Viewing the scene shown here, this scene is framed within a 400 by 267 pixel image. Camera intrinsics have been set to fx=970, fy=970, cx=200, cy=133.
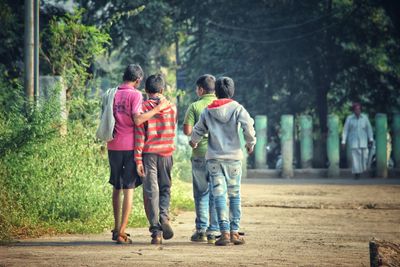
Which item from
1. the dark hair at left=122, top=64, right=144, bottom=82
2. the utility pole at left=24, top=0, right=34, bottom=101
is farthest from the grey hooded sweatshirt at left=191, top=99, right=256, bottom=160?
the utility pole at left=24, top=0, right=34, bottom=101

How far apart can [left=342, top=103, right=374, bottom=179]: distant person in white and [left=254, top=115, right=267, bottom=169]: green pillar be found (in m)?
2.03

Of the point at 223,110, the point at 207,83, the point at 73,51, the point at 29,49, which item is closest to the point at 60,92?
the point at 29,49

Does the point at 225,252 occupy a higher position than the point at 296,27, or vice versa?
the point at 296,27

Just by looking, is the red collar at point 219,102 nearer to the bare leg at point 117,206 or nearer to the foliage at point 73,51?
the bare leg at point 117,206

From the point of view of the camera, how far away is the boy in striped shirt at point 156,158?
1035 centimetres

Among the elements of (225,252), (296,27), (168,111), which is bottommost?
(225,252)

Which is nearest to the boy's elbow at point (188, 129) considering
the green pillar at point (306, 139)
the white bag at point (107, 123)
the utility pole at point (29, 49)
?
the white bag at point (107, 123)

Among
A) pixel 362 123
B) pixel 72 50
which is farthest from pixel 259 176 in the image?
pixel 72 50

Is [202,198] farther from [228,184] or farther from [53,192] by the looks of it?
[53,192]

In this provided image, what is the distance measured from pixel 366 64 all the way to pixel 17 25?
10939mm

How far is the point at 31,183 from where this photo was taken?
12.0 m

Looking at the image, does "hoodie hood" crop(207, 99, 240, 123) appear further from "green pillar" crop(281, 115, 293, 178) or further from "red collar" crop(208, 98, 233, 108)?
"green pillar" crop(281, 115, 293, 178)

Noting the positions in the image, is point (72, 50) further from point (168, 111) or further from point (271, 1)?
point (271, 1)

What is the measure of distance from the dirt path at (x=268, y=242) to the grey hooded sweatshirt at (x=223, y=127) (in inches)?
39.9
